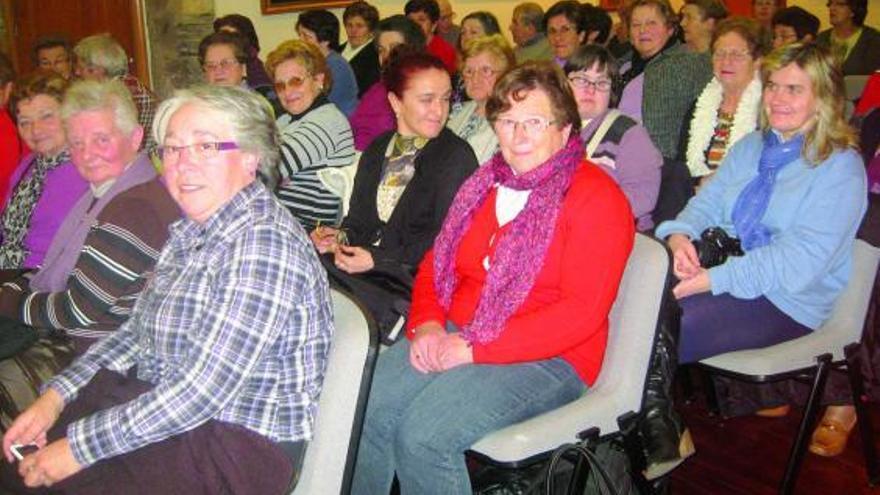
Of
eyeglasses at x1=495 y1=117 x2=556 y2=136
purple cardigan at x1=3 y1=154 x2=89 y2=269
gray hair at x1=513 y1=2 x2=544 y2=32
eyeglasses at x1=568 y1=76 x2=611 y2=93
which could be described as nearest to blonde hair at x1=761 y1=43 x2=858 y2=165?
eyeglasses at x1=568 y1=76 x2=611 y2=93

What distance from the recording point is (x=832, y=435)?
8.80 feet

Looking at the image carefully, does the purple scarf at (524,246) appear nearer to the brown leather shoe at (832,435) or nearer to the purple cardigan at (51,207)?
the brown leather shoe at (832,435)

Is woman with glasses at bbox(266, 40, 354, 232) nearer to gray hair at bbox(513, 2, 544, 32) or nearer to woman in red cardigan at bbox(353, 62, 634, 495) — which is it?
woman in red cardigan at bbox(353, 62, 634, 495)

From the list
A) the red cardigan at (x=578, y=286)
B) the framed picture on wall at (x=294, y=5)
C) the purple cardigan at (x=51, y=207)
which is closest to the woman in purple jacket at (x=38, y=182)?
the purple cardigan at (x=51, y=207)

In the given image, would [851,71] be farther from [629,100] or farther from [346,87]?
[346,87]

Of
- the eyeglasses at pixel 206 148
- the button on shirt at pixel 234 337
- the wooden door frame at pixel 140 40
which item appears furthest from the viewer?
the wooden door frame at pixel 140 40

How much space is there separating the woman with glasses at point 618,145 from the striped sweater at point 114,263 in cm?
150

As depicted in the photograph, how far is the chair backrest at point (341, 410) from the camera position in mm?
1586

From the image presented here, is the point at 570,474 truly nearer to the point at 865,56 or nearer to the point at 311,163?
the point at 311,163

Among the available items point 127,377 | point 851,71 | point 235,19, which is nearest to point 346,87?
point 235,19

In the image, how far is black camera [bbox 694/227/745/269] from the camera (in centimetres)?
246

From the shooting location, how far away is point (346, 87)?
4.91 m

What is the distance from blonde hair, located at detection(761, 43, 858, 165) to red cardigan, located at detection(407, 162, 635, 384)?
29.6 inches

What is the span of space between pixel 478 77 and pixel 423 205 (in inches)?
47.8
